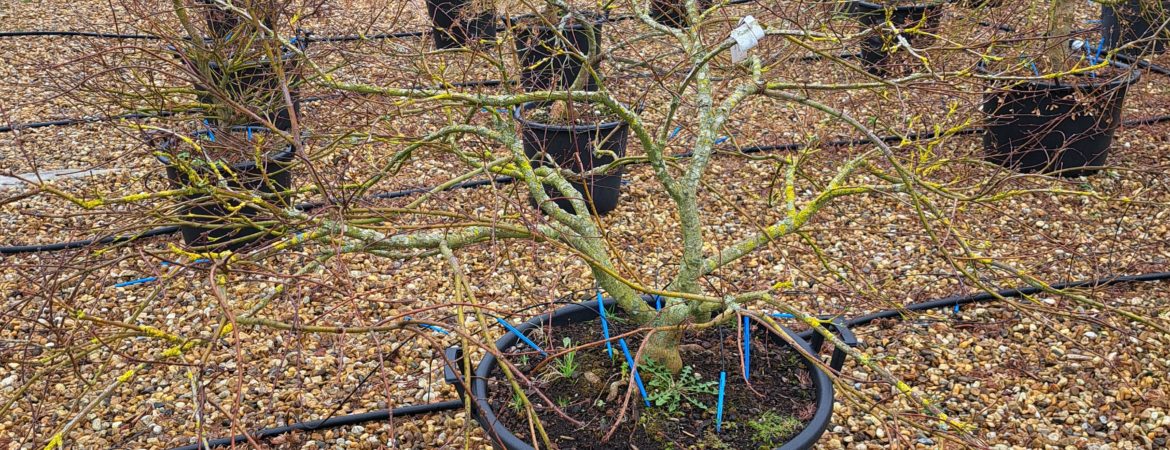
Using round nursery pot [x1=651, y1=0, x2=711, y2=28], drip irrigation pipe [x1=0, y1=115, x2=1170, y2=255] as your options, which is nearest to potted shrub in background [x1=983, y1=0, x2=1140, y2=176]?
drip irrigation pipe [x1=0, y1=115, x2=1170, y2=255]

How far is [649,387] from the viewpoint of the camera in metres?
2.49

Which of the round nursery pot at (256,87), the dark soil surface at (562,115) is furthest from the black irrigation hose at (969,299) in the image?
the round nursery pot at (256,87)

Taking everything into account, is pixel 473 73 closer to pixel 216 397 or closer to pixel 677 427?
pixel 216 397

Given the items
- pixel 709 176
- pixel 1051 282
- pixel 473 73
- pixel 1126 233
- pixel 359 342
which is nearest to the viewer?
pixel 359 342

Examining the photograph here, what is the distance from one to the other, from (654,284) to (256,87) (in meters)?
→ 2.15

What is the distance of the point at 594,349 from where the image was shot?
2670mm

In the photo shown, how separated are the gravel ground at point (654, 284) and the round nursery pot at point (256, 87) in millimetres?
257

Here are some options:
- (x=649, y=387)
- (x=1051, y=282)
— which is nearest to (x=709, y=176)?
(x=1051, y=282)

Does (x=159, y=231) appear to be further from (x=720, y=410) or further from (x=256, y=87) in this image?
(x=720, y=410)

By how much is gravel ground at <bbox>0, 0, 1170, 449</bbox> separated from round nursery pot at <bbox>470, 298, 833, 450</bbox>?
0.34 ft

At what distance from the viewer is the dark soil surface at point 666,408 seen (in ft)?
7.70

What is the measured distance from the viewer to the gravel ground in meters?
2.92

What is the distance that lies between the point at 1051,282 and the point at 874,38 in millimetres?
3087

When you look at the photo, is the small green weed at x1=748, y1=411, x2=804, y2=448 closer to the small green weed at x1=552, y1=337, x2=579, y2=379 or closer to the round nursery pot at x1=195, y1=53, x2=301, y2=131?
the small green weed at x1=552, y1=337, x2=579, y2=379
